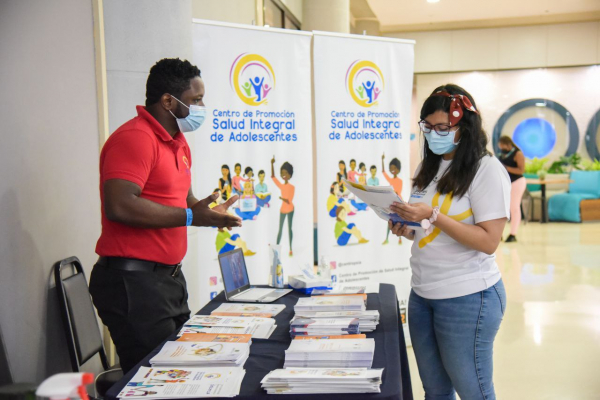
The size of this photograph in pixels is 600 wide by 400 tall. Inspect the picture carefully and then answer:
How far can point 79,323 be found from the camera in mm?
2471

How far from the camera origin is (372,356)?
1622mm

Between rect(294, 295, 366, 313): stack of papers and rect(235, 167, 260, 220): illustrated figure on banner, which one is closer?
rect(294, 295, 366, 313): stack of papers

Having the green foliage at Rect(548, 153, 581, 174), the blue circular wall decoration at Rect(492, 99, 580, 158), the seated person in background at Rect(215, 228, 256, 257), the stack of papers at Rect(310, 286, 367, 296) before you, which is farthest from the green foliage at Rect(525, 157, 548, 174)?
the stack of papers at Rect(310, 286, 367, 296)

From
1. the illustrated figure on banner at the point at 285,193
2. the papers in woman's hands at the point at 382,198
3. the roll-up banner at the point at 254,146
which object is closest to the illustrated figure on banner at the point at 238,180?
the roll-up banner at the point at 254,146

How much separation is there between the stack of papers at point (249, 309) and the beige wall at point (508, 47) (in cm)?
1119

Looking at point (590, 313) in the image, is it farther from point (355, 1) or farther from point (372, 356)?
point (355, 1)

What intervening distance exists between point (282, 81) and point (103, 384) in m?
2.33

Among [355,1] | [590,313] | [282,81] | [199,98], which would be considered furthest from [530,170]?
[199,98]

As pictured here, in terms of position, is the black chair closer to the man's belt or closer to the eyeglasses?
the man's belt

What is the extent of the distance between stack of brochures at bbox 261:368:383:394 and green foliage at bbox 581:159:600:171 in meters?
11.6

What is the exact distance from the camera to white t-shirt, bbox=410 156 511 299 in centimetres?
194

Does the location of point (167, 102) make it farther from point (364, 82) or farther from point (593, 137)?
point (593, 137)

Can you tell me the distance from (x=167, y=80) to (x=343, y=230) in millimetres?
2241

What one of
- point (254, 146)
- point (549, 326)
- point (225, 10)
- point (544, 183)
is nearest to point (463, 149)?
point (254, 146)
